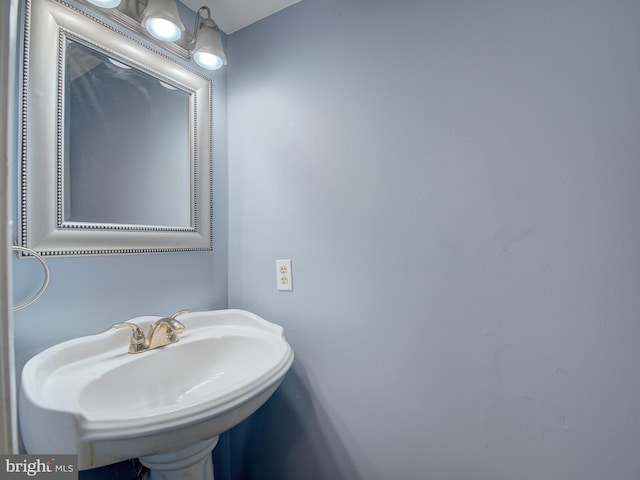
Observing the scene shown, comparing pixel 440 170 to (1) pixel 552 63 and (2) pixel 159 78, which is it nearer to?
(1) pixel 552 63

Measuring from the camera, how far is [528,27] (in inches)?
27.5

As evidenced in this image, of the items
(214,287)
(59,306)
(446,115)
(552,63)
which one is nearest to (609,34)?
(552,63)

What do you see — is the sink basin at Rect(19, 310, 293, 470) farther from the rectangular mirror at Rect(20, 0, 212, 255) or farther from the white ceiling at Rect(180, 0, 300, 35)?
the white ceiling at Rect(180, 0, 300, 35)

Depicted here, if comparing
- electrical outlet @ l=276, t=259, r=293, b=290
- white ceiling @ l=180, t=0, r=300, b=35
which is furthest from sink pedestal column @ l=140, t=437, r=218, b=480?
white ceiling @ l=180, t=0, r=300, b=35

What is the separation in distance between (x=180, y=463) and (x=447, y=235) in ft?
3.14

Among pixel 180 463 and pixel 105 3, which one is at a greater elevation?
pixel 105 3

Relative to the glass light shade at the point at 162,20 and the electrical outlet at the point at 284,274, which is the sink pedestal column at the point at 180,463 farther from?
the glass light shade at the point at 162,20

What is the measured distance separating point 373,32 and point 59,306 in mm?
1247

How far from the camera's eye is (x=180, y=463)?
2.32 ft

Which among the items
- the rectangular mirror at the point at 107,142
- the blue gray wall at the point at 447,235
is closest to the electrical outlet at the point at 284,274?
the blue gray wall at the point at 447,235

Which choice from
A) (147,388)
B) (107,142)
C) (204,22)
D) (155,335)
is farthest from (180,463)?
(204,22)

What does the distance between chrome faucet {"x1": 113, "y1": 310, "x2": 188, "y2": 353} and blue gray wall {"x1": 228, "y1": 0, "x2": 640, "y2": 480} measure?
32 centimetres

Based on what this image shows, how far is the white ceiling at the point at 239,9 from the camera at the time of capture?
1.03 m

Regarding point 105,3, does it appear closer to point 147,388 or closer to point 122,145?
point 122,145
